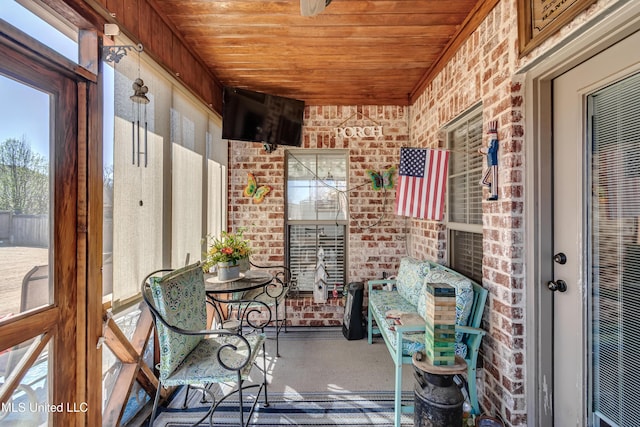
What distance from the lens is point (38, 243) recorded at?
1.26 metres

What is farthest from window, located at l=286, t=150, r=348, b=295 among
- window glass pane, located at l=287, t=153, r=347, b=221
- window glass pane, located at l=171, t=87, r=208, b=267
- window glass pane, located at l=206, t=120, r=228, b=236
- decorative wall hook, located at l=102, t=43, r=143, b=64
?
decorative wall hook, located at l=102, t=43, r=143, b=64

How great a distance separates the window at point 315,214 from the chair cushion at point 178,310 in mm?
1698

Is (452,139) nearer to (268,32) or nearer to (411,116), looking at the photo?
(411,116)

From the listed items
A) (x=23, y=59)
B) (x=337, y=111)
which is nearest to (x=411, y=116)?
(x=337, y=111)

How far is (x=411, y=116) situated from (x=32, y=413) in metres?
3.83

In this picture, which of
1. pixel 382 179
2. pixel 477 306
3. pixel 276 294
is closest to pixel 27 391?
pixel 276 294

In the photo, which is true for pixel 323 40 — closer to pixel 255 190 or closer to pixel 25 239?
pixel 255 190

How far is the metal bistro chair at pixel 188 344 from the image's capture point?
153 centimetres

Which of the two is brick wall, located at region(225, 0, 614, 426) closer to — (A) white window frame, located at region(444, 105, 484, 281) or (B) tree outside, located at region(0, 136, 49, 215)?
(A) white window frame, located at region(444, 105, 484, 281)

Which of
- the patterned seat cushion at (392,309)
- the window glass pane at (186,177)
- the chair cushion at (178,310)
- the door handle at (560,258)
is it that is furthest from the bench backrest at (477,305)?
the window glass pane at (186,177)

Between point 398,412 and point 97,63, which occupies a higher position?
point 97,63

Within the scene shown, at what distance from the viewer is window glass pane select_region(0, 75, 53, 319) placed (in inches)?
44.4

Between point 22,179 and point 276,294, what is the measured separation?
2.16 m

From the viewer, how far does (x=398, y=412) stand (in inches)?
69.8
